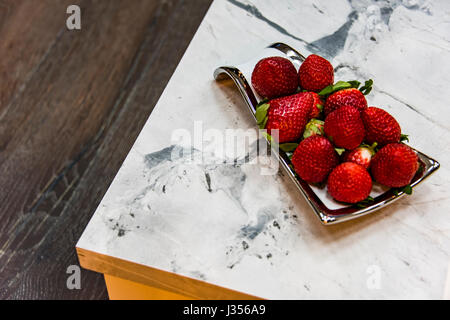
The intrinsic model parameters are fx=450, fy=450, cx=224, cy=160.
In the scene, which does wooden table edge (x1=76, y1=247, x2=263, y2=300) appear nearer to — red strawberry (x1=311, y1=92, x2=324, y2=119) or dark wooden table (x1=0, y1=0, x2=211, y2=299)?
red strawberry (x1=311, y1=92, x2=324, y2=119)

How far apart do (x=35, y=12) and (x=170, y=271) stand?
1.51 meters

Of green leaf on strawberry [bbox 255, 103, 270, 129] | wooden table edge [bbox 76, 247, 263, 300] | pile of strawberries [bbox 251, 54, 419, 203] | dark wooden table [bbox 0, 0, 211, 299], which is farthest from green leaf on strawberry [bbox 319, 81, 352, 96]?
dark wooden table [bbox 0, 0, 211, 299]

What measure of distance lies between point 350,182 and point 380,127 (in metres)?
0.12

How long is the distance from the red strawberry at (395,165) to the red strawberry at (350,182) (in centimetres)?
3

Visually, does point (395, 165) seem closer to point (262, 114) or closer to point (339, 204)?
point (339, 204)

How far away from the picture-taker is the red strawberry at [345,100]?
2.69 ft

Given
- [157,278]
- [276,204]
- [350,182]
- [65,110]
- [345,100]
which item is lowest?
[65,110]

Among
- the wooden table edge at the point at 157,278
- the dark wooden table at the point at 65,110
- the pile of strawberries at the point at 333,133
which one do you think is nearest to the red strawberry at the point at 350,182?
the pile of strawberries at the point at 333,133

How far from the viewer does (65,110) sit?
1622mm

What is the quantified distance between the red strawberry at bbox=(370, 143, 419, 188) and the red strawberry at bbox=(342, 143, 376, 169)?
0.01 m

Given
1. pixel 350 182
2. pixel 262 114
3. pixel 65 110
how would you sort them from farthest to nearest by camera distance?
pixel 65 110
pixel 262 114
pixel 350 182

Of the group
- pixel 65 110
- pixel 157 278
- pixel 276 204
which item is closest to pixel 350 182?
pixel 276 204

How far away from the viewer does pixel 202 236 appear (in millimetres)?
813

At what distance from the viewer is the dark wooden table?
135 centimetres
